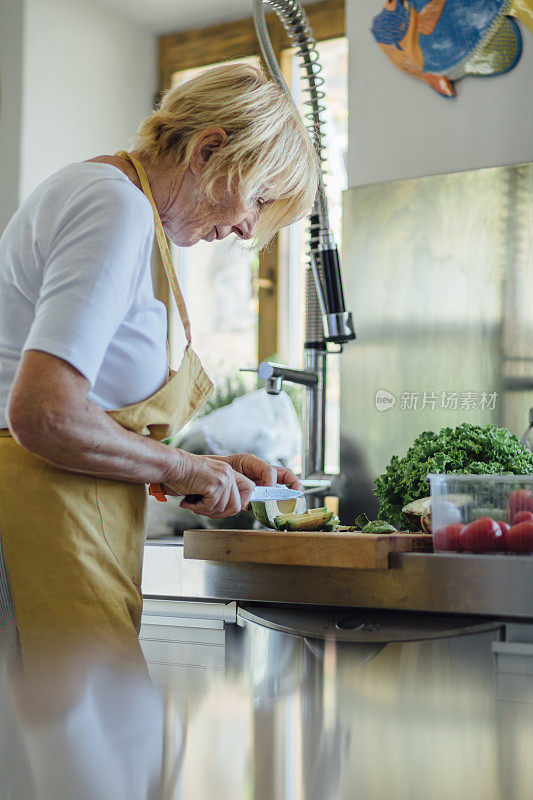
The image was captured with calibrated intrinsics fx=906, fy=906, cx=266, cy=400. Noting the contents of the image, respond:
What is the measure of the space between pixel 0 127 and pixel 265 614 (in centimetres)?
208

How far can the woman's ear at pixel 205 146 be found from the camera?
100cm

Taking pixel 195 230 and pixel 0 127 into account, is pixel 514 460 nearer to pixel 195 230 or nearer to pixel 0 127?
pixel 195 230

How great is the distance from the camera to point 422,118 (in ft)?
6.28

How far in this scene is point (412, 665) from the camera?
0.83m

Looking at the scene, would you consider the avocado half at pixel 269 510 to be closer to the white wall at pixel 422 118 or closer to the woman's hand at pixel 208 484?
the woman's hand at pixel 208 484

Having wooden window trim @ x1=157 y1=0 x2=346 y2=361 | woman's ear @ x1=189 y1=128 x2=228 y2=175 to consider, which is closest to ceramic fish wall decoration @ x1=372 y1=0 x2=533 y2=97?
wooden window trim @ x1=157 y1=0 x2=346 y2=361

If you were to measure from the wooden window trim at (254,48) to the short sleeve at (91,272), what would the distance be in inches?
75.5

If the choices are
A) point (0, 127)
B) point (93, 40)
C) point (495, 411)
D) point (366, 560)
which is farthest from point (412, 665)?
point (93, 40)

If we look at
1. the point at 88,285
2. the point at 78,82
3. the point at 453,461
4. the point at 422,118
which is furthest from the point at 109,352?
the point at 78,82

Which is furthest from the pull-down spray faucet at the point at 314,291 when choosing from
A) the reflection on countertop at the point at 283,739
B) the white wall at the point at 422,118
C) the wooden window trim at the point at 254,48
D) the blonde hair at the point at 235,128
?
the wooden window trim at the point at 254,48

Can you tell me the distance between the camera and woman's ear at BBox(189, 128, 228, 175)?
1.00 m

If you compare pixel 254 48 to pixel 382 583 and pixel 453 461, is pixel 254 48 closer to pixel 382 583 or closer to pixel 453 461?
pixel 453 461

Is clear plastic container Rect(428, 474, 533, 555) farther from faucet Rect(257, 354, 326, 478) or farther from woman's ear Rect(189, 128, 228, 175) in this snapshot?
faucet Rect(257, 354, 326, 478)

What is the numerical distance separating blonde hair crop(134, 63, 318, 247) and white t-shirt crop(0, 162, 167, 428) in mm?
128
